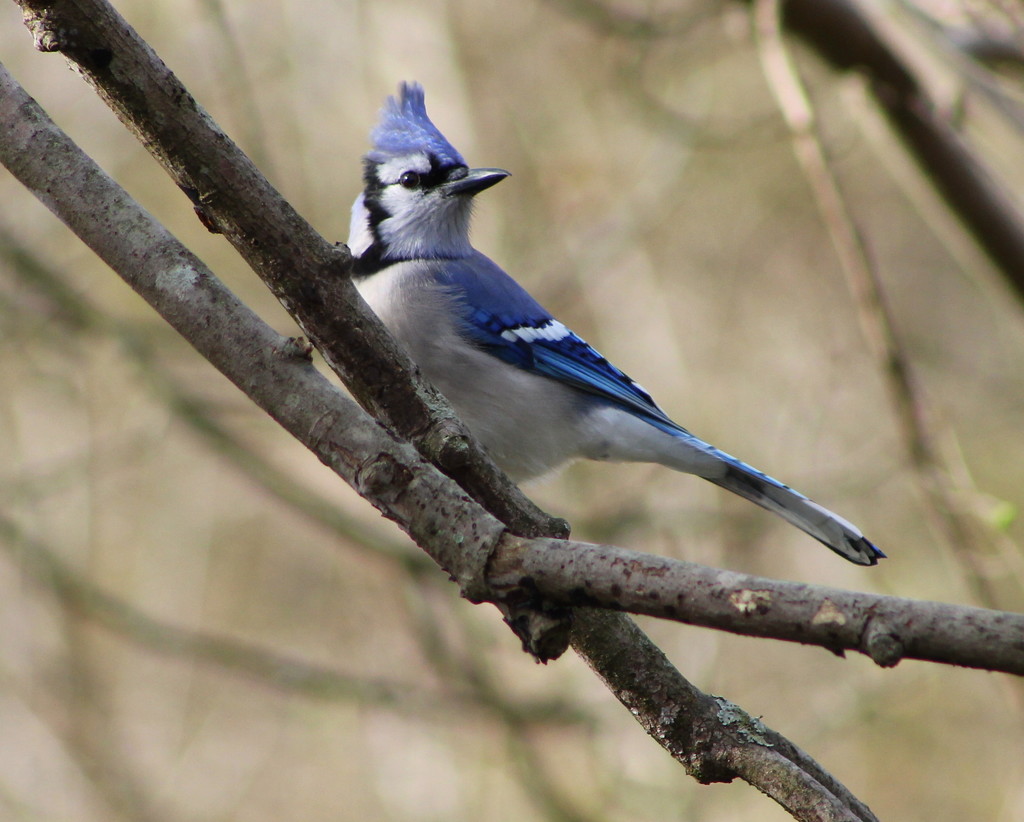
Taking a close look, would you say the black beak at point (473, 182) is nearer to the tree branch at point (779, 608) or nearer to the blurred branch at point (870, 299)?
the blurred branch at point (870, 299)

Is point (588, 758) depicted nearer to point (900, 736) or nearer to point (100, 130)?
point (900, 736)

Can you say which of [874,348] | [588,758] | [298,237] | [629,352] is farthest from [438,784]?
[298,237]

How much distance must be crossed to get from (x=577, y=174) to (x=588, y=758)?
327 cm

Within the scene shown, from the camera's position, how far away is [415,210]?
151 inches

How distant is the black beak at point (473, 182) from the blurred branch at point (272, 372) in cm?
206

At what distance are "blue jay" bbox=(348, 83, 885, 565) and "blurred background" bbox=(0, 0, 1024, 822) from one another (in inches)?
10.7

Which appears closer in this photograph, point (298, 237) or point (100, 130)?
point (298, 237)

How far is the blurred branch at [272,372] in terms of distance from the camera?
165cm

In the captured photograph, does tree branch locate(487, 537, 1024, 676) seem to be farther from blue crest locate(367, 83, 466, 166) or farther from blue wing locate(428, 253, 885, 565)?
blue crest locate(367, 83, 466, 166)

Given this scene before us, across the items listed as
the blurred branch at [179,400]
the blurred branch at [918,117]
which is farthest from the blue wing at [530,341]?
the blurred branch at [918,117]

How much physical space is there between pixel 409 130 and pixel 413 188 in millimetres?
218

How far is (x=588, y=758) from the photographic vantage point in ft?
16.5

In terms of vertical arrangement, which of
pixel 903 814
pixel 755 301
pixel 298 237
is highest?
pixel 755 301

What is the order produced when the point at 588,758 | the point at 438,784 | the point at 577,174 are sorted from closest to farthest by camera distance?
the point at 588,758, the point at 438,784, the point at 577,174
